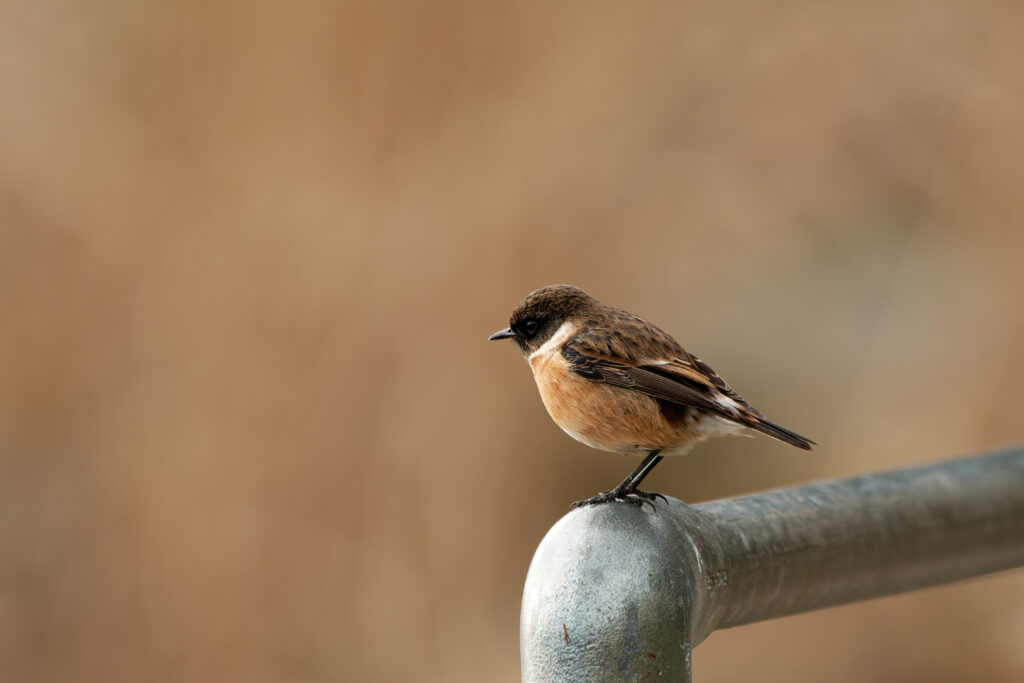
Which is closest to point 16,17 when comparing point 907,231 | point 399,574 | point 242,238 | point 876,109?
point 242,238

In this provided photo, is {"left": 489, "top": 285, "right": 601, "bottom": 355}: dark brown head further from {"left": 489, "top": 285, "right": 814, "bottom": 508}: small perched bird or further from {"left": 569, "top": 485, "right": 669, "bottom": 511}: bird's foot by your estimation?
{"left": 569, "top": 485, "right": 669, "bottom": 511}: bird's foot

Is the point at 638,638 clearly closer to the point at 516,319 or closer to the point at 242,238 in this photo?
the point at 516,319

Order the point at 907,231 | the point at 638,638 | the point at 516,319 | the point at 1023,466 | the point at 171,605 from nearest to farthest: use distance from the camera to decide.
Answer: the point at 638,638 → the point at 1023,466 → the point at 516,319 → the point at 171,605 → the point at 907,231

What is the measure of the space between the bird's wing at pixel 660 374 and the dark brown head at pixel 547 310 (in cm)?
8

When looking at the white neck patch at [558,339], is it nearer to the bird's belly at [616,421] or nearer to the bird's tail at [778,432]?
the bird's belly at [616,421]

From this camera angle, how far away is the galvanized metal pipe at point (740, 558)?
1.40m

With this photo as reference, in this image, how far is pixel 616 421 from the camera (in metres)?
2.14

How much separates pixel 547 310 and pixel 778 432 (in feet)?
1.91

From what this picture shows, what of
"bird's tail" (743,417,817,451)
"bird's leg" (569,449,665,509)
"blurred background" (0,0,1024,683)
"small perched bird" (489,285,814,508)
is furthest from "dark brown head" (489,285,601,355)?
"blurred background" (0,0,1024,683)

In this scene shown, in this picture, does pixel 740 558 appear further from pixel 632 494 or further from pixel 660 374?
pixel 660 374

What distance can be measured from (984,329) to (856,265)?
0.58 m

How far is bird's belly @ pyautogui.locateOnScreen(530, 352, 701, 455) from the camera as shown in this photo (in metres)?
2.14

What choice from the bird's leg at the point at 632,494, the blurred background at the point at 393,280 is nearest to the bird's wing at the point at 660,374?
the bird's leg at the point at 632,494

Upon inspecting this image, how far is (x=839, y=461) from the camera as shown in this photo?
14.5 ft
